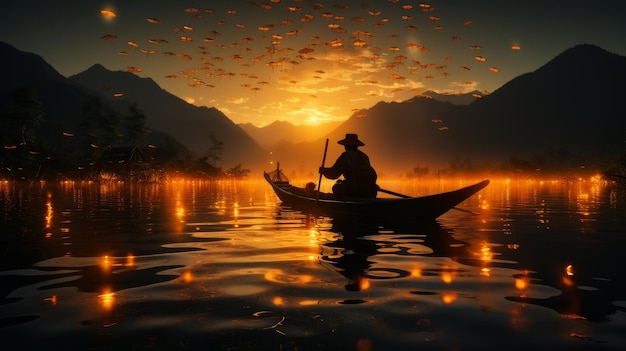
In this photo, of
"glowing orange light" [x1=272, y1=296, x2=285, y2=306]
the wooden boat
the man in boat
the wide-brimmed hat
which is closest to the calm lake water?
"glowing orange light" [x1=272, y1=296, x2=285, y2=306]

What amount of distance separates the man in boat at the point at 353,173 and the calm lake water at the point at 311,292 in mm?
3882

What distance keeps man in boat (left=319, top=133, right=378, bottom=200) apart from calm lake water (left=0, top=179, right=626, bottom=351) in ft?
12.7

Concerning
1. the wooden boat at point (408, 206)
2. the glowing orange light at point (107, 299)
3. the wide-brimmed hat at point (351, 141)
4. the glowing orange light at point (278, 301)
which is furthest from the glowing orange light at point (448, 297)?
the wide-brimmed hat at point (351, 141)

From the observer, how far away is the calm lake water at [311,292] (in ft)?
12.7

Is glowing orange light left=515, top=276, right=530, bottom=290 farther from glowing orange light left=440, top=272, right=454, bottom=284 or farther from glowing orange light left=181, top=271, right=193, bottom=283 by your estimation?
glowing orange light left=181, top=271, right=193, bottom=283

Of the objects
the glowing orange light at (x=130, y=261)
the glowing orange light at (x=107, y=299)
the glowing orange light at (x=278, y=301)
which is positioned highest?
the glowing orange light at (x=107, y=299)

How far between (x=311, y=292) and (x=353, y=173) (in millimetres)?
9399

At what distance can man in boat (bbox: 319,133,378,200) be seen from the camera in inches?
569

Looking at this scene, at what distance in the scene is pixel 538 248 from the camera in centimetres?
935

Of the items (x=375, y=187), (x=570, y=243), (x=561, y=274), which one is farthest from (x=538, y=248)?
(x=375, y=187)

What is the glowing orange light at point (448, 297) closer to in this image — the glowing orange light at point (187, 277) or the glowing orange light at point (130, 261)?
the glowing orange light at point (187, 277)

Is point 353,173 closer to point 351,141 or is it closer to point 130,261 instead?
point 351,141

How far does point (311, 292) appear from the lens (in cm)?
548

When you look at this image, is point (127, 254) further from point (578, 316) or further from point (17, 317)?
point (578, 316)
